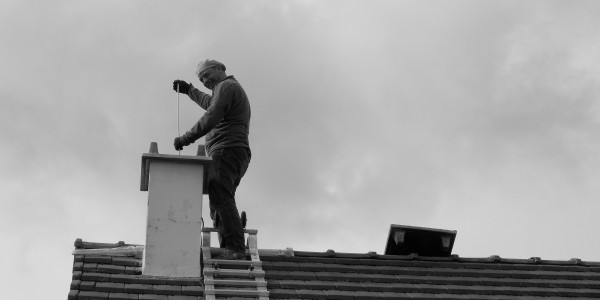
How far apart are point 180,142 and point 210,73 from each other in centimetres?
88

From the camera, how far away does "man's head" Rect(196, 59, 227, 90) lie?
460 inches

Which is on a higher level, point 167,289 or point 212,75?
point 212,75

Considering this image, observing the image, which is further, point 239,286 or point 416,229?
point 416,229

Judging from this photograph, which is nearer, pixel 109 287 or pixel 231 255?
pixel 109 287

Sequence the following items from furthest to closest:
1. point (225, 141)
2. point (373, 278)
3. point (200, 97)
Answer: point (200, 97) → point (225, 141) → point (373, 278)

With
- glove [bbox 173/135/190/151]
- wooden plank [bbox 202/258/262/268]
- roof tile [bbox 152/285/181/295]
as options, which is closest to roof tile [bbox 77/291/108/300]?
roof tile [bbox 152/285/181/295]

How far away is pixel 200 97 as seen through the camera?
12141 millimetres

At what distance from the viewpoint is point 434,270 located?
11273 millimetres

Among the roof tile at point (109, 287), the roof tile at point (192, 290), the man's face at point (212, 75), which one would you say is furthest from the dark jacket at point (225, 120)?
the roof tile at point (109, 287)

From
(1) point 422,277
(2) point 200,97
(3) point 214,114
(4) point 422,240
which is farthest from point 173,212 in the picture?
(4) point 422,240

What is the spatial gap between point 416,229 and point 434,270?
569 millimetres

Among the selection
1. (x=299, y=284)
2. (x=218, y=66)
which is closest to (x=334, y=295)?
(x=299, y=284)

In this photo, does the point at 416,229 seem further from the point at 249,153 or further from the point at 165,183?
the point at 165,183

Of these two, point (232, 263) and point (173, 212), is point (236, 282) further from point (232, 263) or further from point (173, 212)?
point (173, 212)
